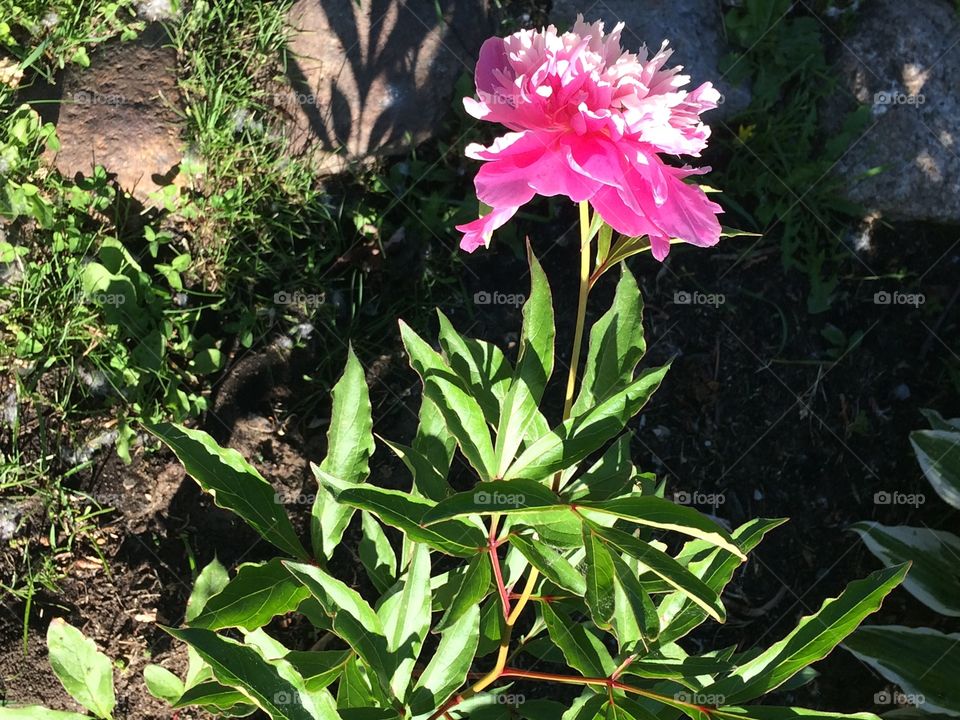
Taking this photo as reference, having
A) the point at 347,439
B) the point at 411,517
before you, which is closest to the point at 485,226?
the point at 411,517

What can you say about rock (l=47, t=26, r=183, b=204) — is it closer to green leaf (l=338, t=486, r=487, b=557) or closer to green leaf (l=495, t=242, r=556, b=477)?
green leaf (l=495, t=242, r=556, b=477)

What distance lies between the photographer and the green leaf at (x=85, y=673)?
194 cm

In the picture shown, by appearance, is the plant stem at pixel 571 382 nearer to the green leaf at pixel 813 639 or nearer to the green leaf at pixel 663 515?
the green leaf at pixel 663 515

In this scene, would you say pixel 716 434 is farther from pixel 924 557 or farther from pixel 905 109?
pixel 905 109

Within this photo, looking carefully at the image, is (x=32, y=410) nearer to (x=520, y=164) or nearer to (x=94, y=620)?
(x=94, y=620)

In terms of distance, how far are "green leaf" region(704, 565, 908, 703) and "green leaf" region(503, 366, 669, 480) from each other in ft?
1.66

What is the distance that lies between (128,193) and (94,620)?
124 cm

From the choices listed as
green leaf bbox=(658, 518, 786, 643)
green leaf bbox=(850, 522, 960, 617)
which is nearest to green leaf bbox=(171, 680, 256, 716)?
green leaf bbox=(658, 518, 786, 643)

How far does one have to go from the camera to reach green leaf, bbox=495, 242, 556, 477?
5.26 feet

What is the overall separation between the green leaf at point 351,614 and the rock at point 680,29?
2087 millimetres

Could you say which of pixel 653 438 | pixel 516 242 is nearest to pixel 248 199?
pixel 516 242

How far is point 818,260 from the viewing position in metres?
2.93

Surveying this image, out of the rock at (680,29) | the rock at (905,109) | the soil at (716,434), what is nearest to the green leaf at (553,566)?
the soil at (716,434)

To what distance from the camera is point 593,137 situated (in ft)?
4.39
